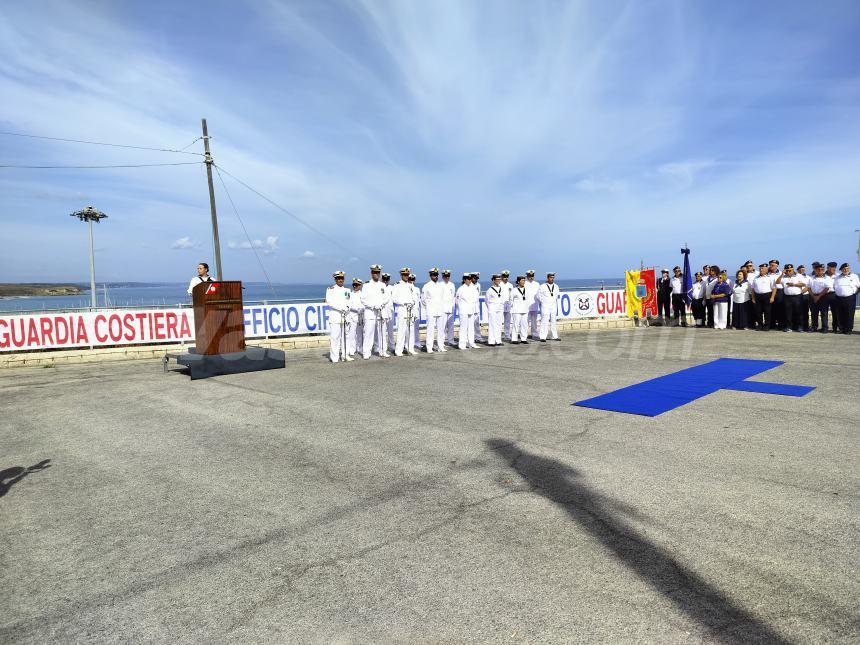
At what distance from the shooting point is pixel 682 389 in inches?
309

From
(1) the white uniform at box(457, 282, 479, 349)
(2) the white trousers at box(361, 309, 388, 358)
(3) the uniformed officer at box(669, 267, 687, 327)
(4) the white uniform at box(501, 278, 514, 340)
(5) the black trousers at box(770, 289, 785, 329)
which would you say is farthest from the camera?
(3) the uniformed officer at box(669, 267, 687, 327)

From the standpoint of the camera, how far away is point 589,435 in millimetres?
5566

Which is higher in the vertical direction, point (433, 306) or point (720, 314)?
point (433, 306)

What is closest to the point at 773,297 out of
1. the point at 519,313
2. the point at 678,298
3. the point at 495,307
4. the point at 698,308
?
the point at 698,308

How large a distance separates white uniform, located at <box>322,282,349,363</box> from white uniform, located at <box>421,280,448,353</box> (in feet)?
7.48

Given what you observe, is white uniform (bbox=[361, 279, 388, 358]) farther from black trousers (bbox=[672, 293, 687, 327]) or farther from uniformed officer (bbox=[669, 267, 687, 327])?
black trousers (bbox=[672, 293, 687, 327])

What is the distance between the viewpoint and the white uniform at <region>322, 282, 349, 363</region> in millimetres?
12039

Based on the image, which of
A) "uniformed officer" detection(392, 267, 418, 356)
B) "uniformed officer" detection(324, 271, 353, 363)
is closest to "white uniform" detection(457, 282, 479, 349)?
"uniformed officer" detection(392, 267, 418, 356)

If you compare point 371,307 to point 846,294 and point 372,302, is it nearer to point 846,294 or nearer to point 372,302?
point 372,302

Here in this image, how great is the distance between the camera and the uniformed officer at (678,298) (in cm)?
1802

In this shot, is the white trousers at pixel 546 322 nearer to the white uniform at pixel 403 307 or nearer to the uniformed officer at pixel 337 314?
the white uniform at pixel 403 307

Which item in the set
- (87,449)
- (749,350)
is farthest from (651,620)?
(749,350)

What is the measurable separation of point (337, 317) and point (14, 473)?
24.8 ft

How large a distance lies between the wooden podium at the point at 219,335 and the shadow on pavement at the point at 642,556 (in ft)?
23.3
